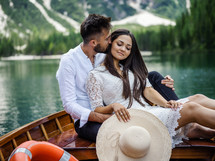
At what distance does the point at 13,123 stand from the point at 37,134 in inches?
287

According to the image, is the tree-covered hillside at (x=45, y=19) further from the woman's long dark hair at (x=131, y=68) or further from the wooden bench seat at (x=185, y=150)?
the wooden bench seat at (x=185, y=150)

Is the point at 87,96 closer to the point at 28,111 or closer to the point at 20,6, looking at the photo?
the point at 28,111

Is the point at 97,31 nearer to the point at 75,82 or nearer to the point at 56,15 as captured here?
the point at 75,82

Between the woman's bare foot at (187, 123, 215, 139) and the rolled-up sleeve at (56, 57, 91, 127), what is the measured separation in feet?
3.76

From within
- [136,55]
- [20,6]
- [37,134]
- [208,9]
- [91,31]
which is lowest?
[37,134]

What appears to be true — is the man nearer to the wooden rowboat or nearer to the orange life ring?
the wooden rowboat

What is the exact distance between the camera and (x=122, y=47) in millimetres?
3117

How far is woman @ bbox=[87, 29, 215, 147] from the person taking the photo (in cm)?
282

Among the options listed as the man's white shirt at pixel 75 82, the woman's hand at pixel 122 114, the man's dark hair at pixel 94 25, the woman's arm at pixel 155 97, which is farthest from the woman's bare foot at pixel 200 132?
the man's dark hair at pixel 94 25

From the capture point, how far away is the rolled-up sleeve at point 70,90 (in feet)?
9.91

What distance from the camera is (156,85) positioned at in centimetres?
365

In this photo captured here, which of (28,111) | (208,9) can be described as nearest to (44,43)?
(208,9)

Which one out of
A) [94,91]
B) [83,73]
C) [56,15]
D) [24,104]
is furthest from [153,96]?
[56,15]

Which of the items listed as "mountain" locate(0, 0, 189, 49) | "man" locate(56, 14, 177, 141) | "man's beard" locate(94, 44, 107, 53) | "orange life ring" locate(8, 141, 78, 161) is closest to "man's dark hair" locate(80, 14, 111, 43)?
"man" locate(56, 14, 177, 141)
